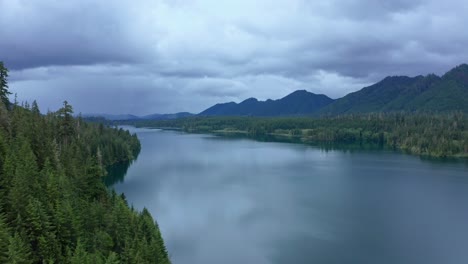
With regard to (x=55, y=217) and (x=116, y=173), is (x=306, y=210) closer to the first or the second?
(x=55, y=217)

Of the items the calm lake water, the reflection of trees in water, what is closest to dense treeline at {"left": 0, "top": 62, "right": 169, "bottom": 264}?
the calm lake water

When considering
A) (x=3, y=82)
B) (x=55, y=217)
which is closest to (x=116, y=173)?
(x=3, y=82)

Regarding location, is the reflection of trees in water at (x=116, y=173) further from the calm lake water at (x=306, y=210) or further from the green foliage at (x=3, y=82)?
the green foliage at (x=3, y=82)

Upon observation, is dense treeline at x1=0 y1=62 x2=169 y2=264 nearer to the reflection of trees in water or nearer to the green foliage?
the green foliage

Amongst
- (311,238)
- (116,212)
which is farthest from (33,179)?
(311,238)

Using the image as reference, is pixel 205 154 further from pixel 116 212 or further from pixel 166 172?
pixel 116 212

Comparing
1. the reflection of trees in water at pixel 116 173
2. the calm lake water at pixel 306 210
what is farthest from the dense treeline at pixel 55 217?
the reflection of trees in water at pixel 116 173
